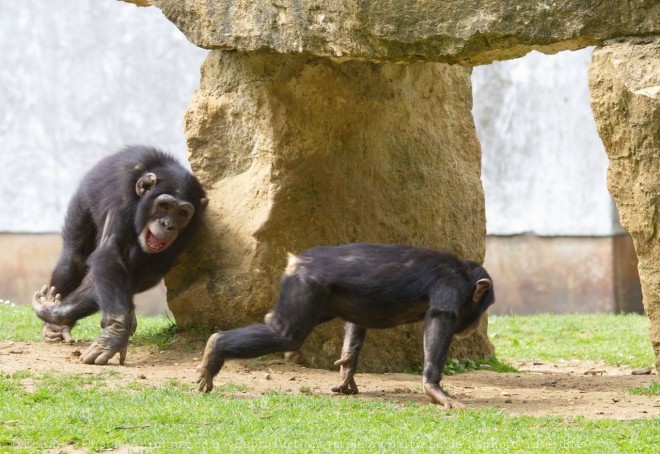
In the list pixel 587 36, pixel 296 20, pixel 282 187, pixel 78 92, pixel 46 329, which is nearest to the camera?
pixel 587 36

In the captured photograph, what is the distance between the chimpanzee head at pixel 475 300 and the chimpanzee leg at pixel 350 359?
0.72m

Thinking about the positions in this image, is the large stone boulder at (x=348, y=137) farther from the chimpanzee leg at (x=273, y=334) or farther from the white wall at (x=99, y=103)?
A: the white wall at (x=99, y=103)

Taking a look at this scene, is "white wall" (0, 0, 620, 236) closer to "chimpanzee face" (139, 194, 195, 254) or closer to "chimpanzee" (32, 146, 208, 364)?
"chimpanzee" (32, 146, 208, 364)

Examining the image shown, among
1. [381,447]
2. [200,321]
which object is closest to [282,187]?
[200,321]

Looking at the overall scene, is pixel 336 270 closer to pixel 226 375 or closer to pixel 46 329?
pixel 226 375

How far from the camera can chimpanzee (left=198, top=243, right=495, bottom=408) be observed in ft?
23.4

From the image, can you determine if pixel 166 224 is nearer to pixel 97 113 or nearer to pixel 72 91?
pixel 97 113

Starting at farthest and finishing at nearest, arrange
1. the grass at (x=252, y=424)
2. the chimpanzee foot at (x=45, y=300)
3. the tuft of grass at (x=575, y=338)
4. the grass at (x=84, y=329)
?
the tuft of grass at (x=575, y=338)
the grass at (x=84, y=329)
the chimpanzee foot at (x=45, y=300)
the grass at (x=252, y=424)

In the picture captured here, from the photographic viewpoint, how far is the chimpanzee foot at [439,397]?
696 centimetres

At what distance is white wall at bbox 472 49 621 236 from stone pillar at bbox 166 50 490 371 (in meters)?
7.73

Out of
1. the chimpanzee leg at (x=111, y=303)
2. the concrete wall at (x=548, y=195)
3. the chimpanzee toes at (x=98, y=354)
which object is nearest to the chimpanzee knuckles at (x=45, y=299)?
the chimpanzee leg at (x=111, y=303)

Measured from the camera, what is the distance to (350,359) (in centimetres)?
766

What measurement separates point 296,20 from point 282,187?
4.83ft

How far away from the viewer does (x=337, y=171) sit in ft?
29.9
